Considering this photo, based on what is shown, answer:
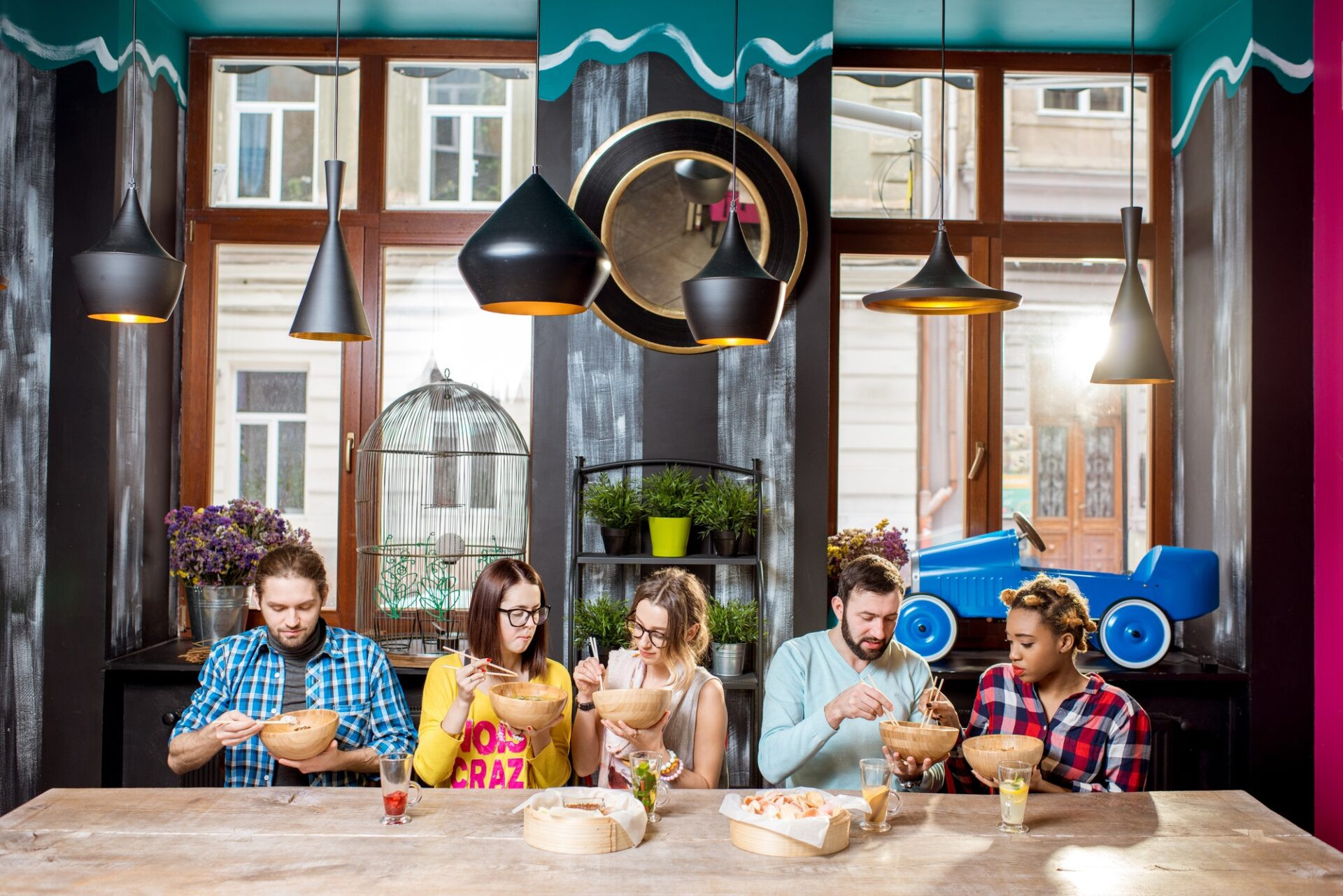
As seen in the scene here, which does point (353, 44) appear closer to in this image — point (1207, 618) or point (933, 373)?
point (933, 373)

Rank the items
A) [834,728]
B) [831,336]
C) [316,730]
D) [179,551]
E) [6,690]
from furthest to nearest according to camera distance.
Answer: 1. [831,336]
2. [179,551]
3. [6,690]
4. [834,728]
5. [316,730]

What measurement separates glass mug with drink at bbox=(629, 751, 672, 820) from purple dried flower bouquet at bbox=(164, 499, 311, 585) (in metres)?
2.11

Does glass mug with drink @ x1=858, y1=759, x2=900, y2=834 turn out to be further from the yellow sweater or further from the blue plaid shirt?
the blue plaid shirt

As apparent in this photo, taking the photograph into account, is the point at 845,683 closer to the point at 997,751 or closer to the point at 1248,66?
the point at 997,751

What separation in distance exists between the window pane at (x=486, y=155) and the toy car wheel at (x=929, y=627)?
227 centimetres

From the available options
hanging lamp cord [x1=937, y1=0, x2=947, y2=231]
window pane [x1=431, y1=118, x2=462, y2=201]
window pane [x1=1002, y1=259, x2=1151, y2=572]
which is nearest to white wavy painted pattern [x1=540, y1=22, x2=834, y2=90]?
hanging lamp cord [x1=937, y1=0, x2=947, y2=231]

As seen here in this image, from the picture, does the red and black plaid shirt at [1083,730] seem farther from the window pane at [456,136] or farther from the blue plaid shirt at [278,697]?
the window pane at [456,136]

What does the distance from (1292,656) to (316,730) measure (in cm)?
325

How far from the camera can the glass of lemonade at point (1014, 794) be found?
2277 millimetres

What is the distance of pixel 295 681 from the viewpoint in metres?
2.85

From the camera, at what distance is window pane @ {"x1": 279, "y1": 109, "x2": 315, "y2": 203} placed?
4.32 metres

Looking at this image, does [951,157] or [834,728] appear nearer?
[834,728]

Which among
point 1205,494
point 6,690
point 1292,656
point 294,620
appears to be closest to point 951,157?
point 1205,494

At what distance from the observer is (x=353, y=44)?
4328 mm
